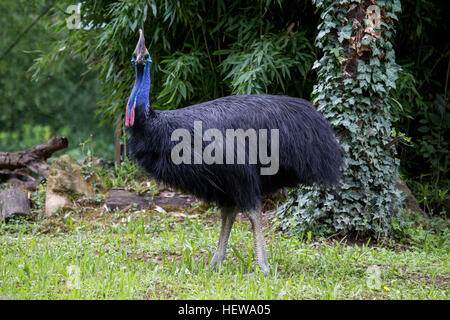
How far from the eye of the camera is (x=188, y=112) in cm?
341

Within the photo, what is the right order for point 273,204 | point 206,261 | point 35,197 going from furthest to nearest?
1. point 35,197
2. point 273,204
3. point 206,261

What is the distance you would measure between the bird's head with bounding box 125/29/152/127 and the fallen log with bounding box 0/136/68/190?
3.70m

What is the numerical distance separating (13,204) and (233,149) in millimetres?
3115

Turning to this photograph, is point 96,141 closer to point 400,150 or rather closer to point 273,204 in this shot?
point 273,204

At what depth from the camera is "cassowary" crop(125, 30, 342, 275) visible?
3.28 metres

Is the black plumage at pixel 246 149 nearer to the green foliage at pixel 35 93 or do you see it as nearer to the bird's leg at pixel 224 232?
the bird's leg at pixel 224 232

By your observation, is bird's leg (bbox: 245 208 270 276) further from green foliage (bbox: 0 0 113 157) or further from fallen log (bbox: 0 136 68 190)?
green foliage (bbox: 0 0 113 157)

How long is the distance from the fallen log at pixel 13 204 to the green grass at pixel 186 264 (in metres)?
0.11

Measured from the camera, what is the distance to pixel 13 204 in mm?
5430

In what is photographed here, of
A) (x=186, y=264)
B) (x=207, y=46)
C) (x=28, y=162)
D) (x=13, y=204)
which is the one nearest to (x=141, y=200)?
(x=13, y=204)

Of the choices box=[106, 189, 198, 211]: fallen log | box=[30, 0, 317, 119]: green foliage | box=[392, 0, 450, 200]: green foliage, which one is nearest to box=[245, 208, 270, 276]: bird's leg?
box=[30, 0, 317, 119]: green foliage

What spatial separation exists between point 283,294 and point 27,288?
1483 millimetres

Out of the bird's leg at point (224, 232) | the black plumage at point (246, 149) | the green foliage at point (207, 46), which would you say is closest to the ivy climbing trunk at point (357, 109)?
the green foliage at point (207, 46)
